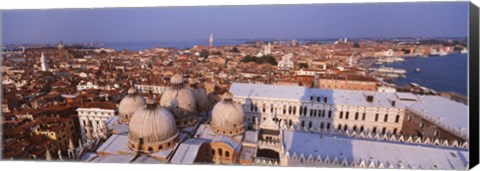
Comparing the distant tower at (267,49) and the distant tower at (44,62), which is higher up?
the distant tower at (267,49)

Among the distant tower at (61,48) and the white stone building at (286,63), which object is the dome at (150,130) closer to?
the distant tower at (61,48)

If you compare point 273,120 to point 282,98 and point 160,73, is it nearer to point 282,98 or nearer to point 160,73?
point 282,98

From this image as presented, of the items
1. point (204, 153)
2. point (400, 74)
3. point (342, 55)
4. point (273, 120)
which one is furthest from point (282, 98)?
point (400, 74)

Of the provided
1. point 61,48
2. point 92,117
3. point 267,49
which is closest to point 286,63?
point 267,49

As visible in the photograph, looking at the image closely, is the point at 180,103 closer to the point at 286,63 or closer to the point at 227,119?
the point at 227,119

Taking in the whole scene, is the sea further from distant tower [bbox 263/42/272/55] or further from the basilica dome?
the basilica dome

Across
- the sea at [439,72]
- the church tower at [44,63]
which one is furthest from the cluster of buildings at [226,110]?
the sea at [439,72]

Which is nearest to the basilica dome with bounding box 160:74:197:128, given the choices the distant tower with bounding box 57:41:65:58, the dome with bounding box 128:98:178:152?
the dome with bounding box 128:98:178:152
